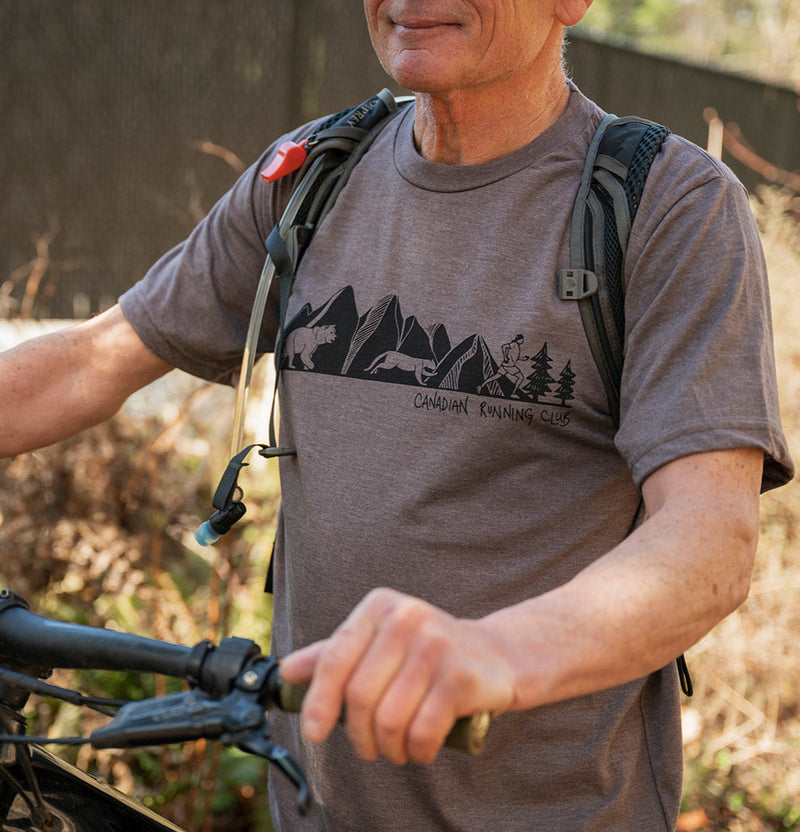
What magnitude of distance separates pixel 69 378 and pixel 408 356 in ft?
2.30

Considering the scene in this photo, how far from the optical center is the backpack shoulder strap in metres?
1.44

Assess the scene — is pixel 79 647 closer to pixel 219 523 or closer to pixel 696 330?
pixel 219 523

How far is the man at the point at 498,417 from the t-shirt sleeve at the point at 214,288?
0.04 ft

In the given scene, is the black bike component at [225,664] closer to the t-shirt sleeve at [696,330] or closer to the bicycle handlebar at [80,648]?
the bicycle handlebar at [80,648]

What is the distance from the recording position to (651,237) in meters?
1.39

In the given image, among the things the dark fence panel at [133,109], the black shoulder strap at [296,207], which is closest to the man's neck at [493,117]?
the black shoulder strap at [296,207]

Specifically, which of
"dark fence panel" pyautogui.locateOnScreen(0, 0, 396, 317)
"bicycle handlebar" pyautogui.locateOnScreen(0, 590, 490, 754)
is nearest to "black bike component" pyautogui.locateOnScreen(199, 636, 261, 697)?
"bicycle handlebar" pyautogui.locateOnScreen(0, 590, 490, 754)

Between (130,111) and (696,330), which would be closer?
(696,330)

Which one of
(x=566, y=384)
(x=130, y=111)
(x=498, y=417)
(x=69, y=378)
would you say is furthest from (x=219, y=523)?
(x=130, y=111)

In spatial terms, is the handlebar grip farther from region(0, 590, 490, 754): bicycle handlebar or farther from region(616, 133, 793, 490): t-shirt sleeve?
region(616, 133, 793, 490): t-shirt sleeve

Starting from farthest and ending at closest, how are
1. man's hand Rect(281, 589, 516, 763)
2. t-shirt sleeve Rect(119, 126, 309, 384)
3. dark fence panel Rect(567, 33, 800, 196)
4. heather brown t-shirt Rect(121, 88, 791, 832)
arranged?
1. dark fence panel Rect(567, 33, 800, 196)
2. t-shirt sleeve Rect(119, 126, 309, 384)
3. heather brown t-shirt Rect(121, 88, 791, 832)
4. man's hand Rect(281, 589, 516, 763)

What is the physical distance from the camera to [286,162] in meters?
1.80

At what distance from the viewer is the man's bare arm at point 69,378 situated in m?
1.77

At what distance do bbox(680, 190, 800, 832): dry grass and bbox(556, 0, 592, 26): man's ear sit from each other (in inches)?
110
